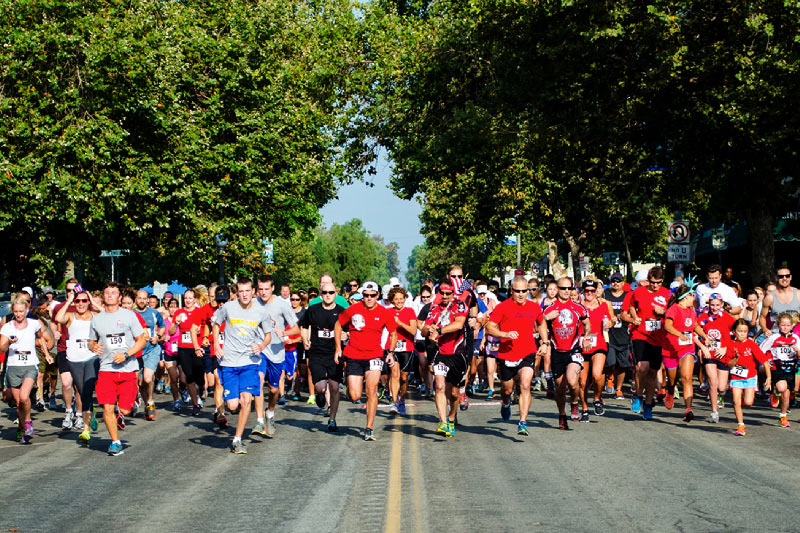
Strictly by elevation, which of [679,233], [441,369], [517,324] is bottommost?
[441,369]

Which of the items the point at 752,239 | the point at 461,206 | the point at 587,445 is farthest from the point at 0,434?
the point at 461,206

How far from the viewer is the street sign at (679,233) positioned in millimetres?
22875

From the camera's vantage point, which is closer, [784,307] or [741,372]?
[741,372]

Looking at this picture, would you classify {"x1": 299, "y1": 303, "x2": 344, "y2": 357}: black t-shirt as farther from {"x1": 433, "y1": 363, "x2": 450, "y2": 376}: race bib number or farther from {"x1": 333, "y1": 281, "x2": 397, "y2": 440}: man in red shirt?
{"x1": 433, "y1": 363, "x2": 450, "y2": 376}: race bib number

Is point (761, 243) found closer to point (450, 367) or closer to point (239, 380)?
point (450, 367)

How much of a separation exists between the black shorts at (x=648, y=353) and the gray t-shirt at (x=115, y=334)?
7074 mm

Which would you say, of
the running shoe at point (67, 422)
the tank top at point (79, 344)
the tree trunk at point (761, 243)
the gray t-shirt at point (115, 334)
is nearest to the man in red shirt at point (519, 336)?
the gray t-shirt at point (115, 334)

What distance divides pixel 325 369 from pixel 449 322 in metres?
2.29

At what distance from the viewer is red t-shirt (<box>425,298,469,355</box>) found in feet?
43.8

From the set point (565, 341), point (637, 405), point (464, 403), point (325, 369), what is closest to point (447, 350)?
point (565, 341)

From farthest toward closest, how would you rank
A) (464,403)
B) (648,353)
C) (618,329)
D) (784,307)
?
(618,329)
(784,307)
(464,403)
(648,353)

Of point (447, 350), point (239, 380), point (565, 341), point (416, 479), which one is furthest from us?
point (565, 341)

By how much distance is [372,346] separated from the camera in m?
13.5

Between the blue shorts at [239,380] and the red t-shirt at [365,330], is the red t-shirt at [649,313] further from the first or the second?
the blue shorts at [239,380]
